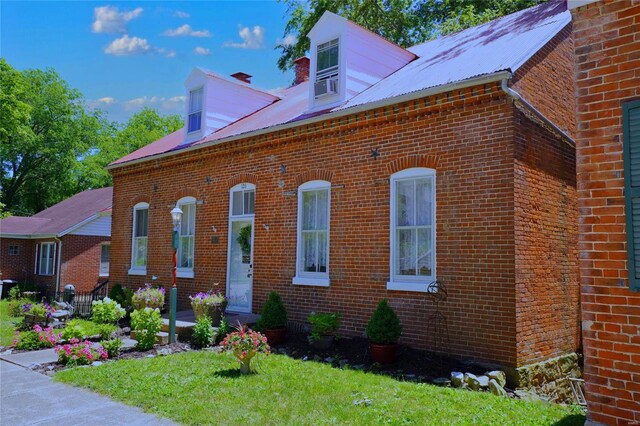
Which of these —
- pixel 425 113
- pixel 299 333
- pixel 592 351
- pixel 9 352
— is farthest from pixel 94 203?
pixel 592 351

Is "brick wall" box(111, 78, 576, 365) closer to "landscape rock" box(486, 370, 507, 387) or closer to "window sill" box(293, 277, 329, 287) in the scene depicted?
"window sill" box(293, 277, 329, 287)

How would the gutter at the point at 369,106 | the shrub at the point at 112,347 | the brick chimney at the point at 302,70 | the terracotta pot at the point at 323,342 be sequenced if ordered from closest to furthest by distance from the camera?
the gutter at the point at 369,106 < the shrub at the point at 112,347 < the terracotta pot at the point at 323,342 < the brick chimney at the point at 302,70

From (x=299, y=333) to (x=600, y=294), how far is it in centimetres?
697

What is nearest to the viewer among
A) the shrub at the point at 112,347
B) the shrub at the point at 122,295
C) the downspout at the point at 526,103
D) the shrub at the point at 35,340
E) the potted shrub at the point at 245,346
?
the potted shrub at the point at 245,346

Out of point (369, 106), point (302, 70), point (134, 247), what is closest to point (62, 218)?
point (134, 247)

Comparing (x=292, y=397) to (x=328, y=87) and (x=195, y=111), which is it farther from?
(x=195, y=111)

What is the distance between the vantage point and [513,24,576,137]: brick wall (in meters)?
8.74

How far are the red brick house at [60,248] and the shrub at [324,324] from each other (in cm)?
1859

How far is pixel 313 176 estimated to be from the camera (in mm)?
10891

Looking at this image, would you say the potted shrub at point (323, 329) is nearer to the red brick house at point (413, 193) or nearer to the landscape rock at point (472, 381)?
the red brick house at point (413, 193)

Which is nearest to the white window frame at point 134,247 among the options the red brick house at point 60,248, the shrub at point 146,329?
the shrub at point 146,329

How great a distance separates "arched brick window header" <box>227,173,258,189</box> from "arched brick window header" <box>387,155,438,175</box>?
13.7ft

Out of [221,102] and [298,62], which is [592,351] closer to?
[221,102]

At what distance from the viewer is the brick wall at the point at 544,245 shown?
7.84 meters
